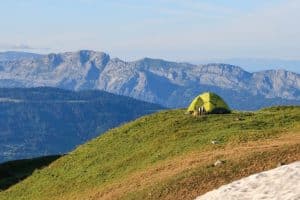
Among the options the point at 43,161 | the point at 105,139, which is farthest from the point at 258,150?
the point at 43,161

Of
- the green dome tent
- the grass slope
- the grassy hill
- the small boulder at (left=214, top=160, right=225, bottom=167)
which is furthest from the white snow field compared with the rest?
the grass slope

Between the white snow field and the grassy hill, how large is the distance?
416 cm

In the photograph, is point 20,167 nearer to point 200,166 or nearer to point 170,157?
point 170,157

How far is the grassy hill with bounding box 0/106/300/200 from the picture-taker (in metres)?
34.9

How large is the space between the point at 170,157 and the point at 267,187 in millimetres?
18341

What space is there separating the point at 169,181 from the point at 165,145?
13582mm

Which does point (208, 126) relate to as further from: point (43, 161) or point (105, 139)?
point (43, 161)

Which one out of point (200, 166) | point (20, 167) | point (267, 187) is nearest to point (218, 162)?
point (200, 166)

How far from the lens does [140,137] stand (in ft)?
179

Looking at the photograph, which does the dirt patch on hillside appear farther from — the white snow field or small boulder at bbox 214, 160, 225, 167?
the white snow field

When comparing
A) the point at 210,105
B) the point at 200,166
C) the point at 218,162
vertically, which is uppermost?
the point at 210,105

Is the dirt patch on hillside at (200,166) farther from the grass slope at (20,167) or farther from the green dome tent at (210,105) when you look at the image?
the grass slope at (20,167)

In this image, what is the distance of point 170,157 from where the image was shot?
146 ft

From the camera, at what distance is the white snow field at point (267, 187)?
2530 cm
